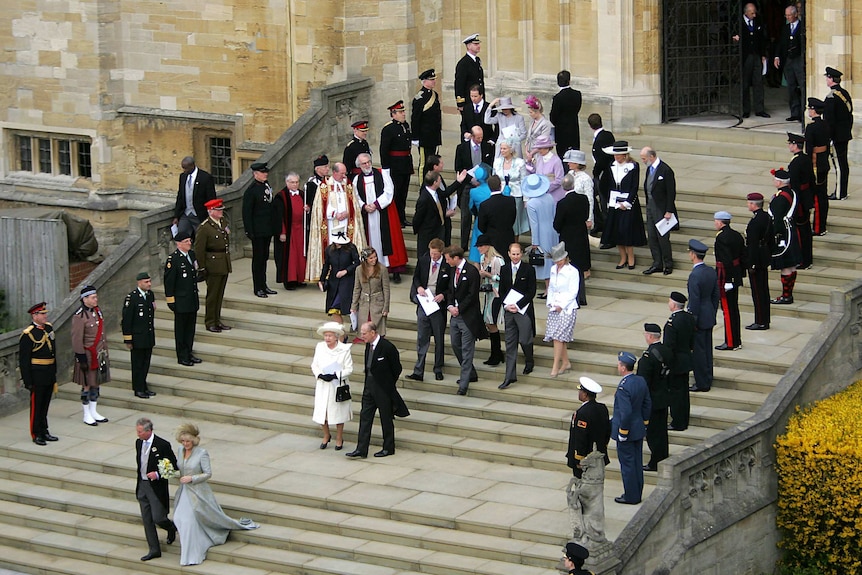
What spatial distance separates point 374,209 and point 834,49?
23.6ft

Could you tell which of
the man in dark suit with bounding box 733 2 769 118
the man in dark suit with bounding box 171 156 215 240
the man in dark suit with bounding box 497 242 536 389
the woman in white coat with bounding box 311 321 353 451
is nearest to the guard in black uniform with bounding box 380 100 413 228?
the man in dark suit with bounding box 171 156 215 240

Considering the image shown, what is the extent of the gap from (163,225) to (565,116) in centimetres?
575

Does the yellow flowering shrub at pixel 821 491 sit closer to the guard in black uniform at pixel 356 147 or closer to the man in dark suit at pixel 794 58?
the guard in black uniform at pixel 356 147

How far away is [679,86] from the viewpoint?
29.6m

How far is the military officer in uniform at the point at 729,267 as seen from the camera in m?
22.3

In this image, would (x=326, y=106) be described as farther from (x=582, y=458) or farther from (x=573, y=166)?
(x=582, y=458)

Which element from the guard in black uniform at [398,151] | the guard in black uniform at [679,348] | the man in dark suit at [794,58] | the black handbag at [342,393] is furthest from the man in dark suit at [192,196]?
the man in dark suit at [794,58]

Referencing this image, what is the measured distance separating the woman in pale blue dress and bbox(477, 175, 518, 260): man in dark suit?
528 cm

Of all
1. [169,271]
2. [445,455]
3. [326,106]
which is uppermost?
[326,106]

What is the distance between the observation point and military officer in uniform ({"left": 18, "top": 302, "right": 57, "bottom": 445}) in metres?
23.2

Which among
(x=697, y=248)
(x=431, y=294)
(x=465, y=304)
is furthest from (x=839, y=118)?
(x=431, y=294)

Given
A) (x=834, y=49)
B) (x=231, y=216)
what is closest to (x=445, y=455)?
(x=231, y=216)

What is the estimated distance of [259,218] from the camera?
25672 millimetres

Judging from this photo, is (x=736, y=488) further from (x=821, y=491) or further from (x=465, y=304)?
(x=465, y=304)
